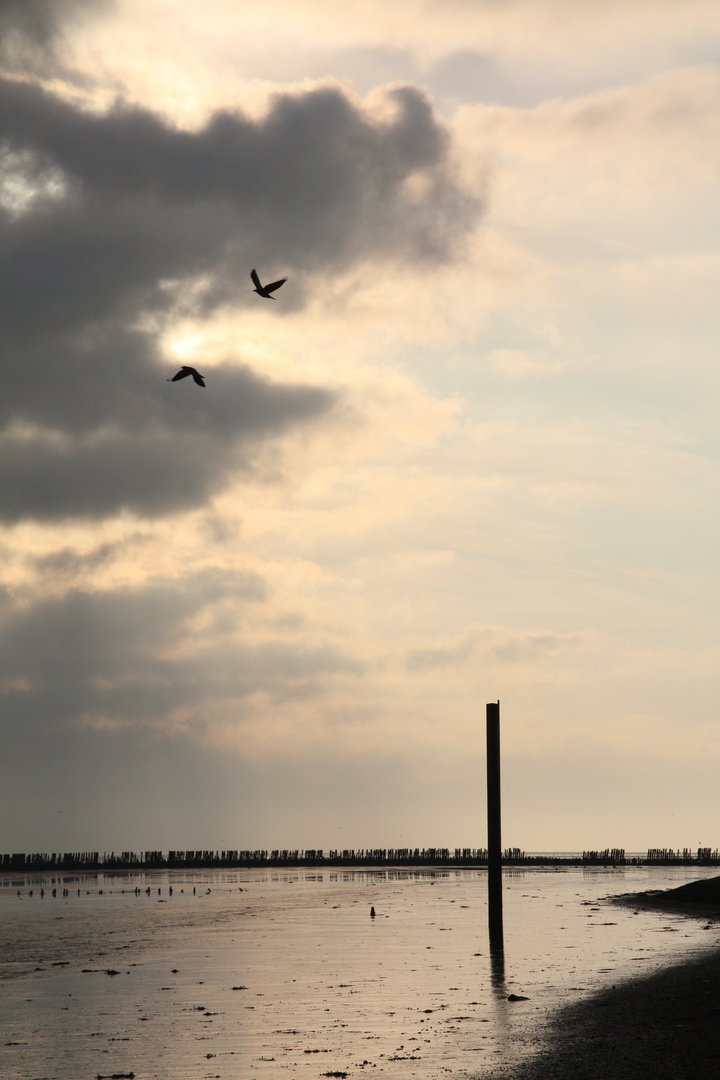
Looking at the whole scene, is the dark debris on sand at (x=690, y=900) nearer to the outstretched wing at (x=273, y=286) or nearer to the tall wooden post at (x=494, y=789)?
the tall wooden post at (x=494, y=789)

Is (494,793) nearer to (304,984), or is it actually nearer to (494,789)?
(494,789)

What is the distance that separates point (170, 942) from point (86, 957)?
5.05 m

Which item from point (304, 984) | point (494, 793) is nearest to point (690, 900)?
point (494, 793)

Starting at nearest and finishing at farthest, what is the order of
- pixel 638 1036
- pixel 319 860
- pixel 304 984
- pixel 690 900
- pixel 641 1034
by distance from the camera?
1. pixel 638 1036
2. pixel 641 1034
3. pixel 304 984
4. pixel 690 900
5. pixel 319 860

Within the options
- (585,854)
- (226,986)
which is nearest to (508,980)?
(226,986)

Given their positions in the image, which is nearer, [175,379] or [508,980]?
[175,379]

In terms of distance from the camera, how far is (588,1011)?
66.5 feet

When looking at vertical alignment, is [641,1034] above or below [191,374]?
below

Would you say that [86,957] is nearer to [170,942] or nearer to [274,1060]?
[170,942]

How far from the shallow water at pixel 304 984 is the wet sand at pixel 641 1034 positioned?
2.43 ft

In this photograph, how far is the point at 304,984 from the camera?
87.1 ft

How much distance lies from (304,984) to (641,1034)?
1141cm

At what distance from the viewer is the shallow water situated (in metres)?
17.6

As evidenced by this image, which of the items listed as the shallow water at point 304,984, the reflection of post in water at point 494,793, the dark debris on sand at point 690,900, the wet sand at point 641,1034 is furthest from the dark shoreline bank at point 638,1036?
the dark debris on sand at point 690,900
